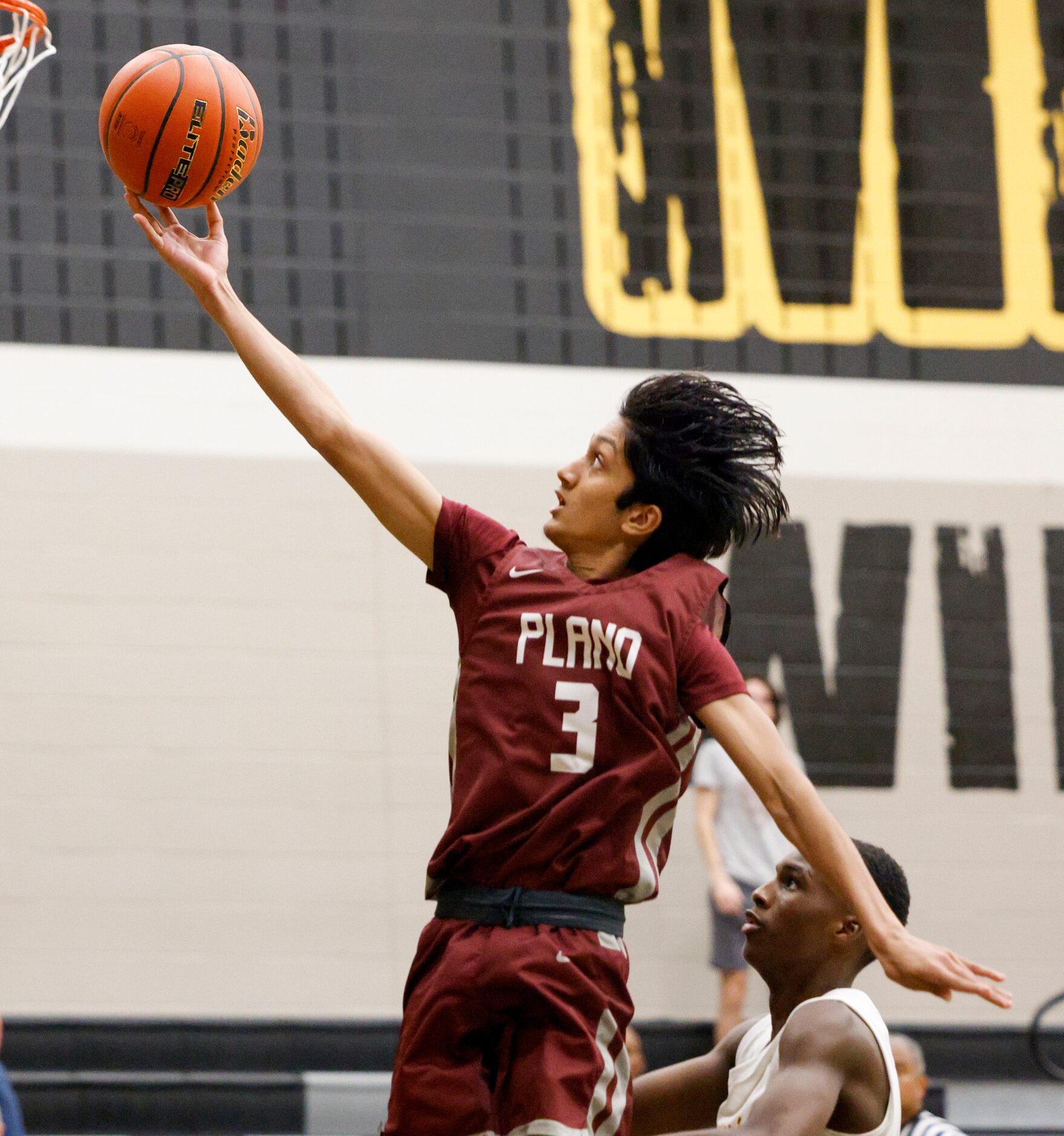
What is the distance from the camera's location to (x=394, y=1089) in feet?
9.20

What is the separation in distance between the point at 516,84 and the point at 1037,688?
3.55 meters

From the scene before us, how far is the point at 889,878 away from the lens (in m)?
3.68

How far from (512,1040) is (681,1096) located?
93cm

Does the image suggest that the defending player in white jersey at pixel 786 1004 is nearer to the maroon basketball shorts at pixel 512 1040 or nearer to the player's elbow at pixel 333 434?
the maroon basketball shorts at pixel 512 1040

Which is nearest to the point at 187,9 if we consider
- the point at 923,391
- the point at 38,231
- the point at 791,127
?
the point at 38,231

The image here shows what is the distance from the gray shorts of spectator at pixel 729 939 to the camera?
275 inches

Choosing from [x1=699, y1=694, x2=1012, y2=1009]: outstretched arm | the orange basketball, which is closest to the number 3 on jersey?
[x1=699, y1=694, x2=1012, y2=1009]: outstretched arm

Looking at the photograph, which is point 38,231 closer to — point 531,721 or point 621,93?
point 621,93

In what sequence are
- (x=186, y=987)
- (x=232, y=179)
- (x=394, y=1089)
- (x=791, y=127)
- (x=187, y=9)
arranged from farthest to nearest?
(x=791, y=127) < (x=187, y=9) < (x=186, y=987) < (x=232, y=179) < (x=394, y=1089)

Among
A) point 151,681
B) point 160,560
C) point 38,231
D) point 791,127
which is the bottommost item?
point 151,681

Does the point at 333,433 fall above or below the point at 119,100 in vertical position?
below

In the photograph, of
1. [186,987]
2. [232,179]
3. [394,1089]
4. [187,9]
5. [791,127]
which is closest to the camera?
[394,1089]

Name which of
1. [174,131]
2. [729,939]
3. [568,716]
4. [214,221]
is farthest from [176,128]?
[729,939]

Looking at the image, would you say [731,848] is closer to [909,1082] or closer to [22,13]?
[909,1082]
